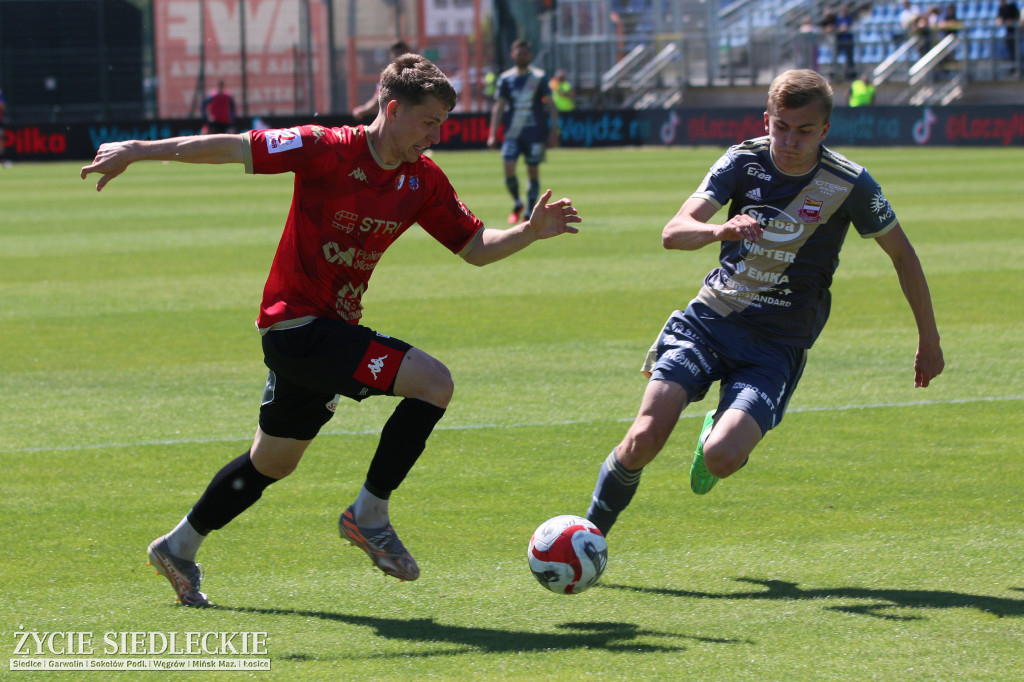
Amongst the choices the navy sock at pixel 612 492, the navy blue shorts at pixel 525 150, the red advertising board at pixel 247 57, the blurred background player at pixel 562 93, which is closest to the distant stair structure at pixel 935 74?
the blurred background player at pixel 562 93

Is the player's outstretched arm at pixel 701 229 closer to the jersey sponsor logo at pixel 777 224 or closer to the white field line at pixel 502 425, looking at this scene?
the jersey sponsor logo at pixel 777 224

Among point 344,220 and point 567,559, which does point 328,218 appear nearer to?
point 344,220

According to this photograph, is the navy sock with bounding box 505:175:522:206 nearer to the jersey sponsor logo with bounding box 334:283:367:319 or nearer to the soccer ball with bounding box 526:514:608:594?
the jersey sponsor logo with bounding box 334:283:367:319

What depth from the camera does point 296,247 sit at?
15.5 ft

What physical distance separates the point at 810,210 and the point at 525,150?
1327 cm

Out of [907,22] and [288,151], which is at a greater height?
[907,22]

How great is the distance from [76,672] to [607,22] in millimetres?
40486

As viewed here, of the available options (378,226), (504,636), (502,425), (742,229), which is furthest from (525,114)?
(504,636)

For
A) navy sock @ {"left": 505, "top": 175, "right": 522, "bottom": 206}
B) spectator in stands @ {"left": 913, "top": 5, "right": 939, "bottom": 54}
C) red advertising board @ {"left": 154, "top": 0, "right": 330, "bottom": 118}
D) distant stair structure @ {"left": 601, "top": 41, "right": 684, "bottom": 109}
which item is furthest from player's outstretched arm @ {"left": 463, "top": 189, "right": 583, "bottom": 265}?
distant stair structure @ {"left": 601, "top": 41, "right": 684, "bottom": 109}

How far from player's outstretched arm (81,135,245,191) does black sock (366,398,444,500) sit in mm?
1072

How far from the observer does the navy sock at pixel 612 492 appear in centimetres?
483

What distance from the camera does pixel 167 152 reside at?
4.37 m

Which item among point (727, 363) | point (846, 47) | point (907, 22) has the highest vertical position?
point (907, 22)

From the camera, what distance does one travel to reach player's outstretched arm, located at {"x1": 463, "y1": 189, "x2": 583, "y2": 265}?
16.1ft
